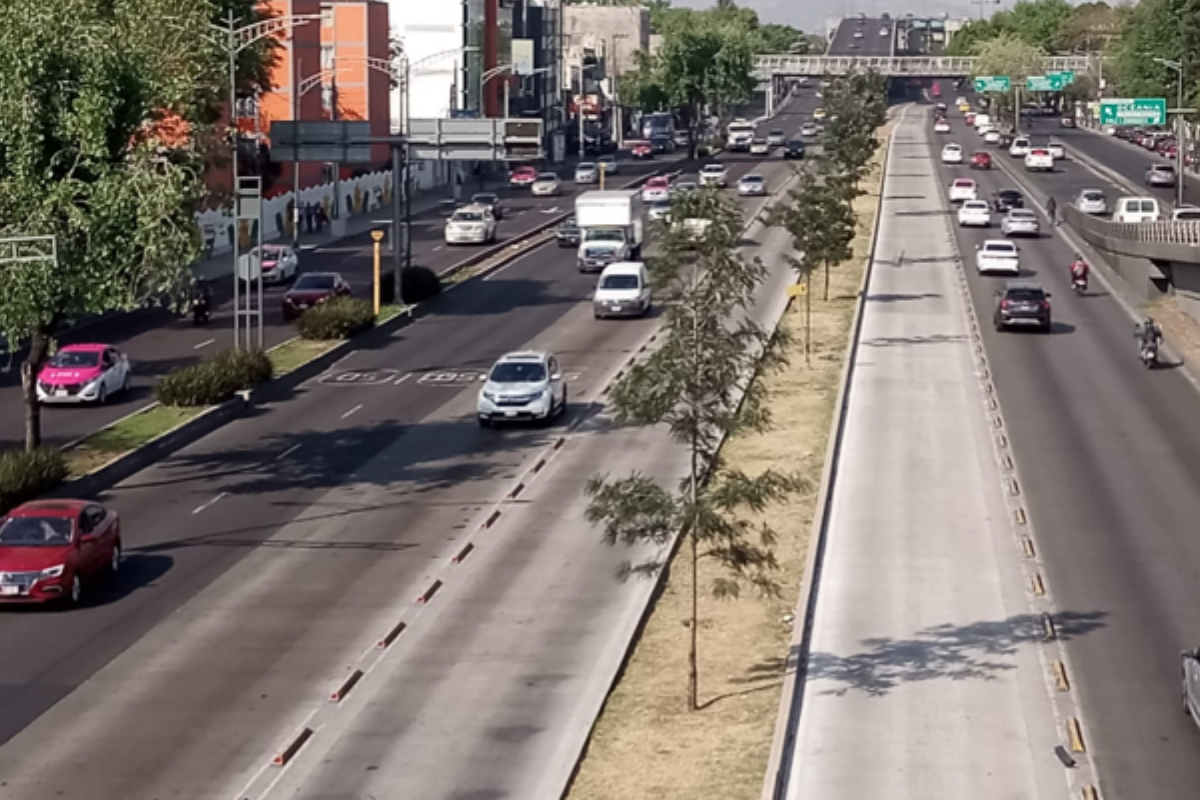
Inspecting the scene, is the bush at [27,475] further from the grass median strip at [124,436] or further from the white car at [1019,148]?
the white car at [1019,148]

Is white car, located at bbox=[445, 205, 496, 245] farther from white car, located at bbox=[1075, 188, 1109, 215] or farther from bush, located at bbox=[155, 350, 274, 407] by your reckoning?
bush, located at bbox=[155, 350, 274, 407]

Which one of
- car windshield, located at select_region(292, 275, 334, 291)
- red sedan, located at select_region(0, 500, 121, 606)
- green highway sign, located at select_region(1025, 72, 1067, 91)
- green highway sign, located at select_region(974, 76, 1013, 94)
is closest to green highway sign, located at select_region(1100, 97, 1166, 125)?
green highway sign, located at select_region(1025, 72, 1067, 91)

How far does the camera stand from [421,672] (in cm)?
2503

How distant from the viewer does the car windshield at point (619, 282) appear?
6072cm

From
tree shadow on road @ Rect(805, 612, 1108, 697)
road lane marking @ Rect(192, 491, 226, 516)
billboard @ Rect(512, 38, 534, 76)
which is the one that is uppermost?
billboard @ Rect(512, 38, 534, 76)

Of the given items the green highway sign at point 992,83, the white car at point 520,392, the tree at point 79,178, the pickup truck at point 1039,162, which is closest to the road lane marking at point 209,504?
the tree at point 79,178

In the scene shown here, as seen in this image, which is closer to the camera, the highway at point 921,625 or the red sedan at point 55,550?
the highway at point 921,625

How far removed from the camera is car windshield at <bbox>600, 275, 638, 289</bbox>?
6072 cm

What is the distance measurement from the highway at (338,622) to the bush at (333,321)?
28.7 feet

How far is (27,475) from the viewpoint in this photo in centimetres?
3512

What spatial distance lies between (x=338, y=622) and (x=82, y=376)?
2011 cm

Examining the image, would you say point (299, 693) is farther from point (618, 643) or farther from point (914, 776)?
point (914, 776)

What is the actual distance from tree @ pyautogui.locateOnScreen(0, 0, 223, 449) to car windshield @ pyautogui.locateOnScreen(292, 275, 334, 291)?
22927 mm

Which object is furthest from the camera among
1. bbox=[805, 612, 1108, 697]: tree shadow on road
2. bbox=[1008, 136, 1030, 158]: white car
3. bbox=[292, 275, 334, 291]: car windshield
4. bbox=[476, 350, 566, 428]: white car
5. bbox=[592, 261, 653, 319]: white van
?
bbox=[1008, 136, 1030, 158]: white car
